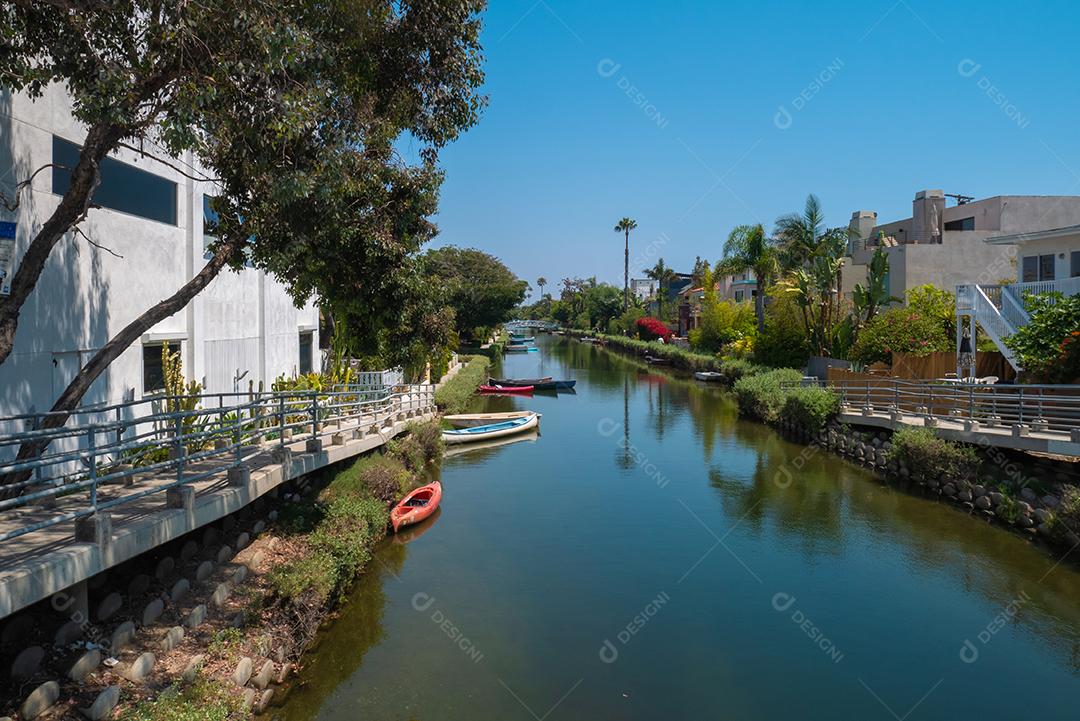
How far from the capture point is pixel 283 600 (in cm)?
1144

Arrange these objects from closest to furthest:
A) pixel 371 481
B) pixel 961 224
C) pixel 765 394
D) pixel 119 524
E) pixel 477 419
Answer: pixel 119 524 → pixel 371 481 → pixel 477 419 → pixel 765 394 → pixel 961 224

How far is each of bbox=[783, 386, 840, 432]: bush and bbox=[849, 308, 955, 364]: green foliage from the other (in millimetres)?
4267

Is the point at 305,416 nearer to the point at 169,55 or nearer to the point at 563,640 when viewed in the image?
the point at 563,640

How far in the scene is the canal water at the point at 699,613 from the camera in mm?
10547

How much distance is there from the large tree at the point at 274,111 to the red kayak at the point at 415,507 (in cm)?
546

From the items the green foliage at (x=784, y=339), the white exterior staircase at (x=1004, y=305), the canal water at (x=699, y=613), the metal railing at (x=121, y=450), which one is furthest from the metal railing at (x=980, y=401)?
the metal railing at (x=121, y=450)

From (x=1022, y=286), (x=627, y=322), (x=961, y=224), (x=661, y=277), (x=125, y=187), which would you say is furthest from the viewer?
(x=661, y=277)

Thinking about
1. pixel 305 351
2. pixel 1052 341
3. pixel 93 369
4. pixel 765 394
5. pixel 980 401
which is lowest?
pixel 765 394

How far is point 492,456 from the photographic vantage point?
28.0 m

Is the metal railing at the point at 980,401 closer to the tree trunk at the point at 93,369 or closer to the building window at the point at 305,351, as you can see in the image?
the tree trunk at the point at 93,369

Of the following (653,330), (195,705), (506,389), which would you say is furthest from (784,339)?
(195,705)

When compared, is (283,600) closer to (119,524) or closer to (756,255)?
(119,524)

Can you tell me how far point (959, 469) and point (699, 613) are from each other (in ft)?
34.4

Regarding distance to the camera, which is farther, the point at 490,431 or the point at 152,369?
the point at 490,431
